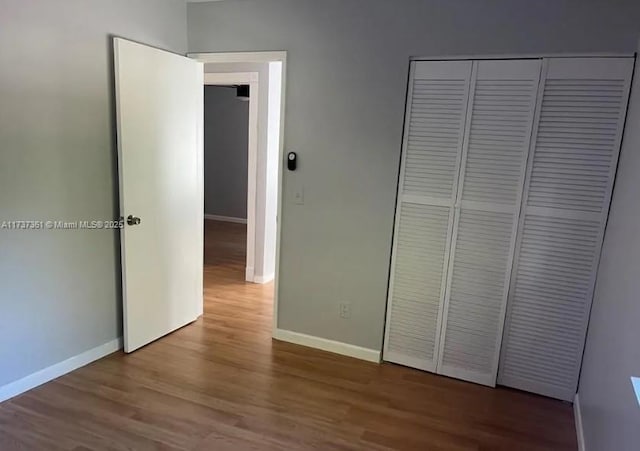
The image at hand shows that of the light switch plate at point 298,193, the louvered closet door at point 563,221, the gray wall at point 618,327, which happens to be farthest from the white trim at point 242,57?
the gray wall at point 618,327

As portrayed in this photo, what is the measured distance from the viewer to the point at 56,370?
2705mm

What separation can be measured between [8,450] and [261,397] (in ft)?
4.00

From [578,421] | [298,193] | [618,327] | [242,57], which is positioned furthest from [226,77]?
[578,421]

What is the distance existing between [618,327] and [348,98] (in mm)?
1920

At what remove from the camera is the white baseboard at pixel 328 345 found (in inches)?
123

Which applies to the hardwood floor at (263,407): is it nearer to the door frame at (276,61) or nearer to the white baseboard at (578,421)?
the white baseboard at (578,421)

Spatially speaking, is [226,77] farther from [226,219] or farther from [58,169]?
[226,219]

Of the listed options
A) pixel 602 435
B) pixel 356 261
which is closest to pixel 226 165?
pixel 356 261

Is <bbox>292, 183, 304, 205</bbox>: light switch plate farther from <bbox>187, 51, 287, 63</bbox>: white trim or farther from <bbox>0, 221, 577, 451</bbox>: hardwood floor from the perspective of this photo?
<bbox>0, 221, 577, 451</bbox>: hardwood floor

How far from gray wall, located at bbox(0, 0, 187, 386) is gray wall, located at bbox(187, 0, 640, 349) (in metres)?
0.82

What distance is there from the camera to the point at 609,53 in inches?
92.4

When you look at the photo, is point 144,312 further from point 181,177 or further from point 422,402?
point 422,402

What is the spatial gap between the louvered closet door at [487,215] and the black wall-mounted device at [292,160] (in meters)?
1.10

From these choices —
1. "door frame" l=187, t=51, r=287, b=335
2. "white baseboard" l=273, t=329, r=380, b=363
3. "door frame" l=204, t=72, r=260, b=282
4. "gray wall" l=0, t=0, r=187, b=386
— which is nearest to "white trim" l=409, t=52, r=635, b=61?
"door frame" l=187, t=51, r=287, b=335
